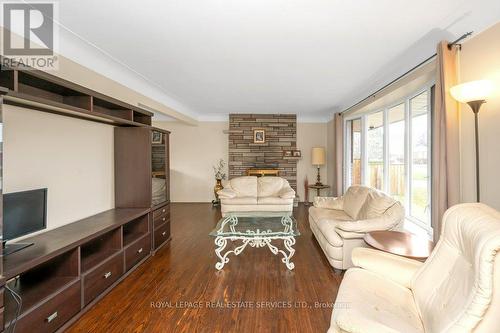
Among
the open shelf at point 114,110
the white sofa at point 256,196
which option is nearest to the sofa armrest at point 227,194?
the white sofa at point 256,196

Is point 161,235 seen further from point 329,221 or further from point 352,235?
point 352,235

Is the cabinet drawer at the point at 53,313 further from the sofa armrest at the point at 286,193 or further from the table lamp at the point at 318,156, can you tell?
the table lamp at the point at 318,156

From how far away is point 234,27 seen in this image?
2.10 metres

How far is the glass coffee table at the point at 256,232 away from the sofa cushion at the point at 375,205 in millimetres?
909

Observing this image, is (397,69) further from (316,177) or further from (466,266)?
(316,177)

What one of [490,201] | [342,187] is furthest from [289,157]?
[490,201]

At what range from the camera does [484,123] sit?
191 centimetres

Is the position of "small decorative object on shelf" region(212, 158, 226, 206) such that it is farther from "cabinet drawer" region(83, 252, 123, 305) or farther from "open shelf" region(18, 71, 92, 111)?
"open shelf" region(18, 71, 92, 111)

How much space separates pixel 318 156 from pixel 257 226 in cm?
372

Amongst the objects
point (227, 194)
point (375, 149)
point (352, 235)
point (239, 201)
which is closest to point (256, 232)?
point (352, 235)

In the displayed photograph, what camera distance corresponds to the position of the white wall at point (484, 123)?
1808 millimetres

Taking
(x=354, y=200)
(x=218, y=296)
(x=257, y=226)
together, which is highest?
(x=354, y=200)

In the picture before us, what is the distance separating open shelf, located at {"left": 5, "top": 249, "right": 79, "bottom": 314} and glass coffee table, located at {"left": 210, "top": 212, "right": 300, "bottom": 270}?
4.30 ft

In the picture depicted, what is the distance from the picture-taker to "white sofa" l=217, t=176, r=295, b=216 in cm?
484
